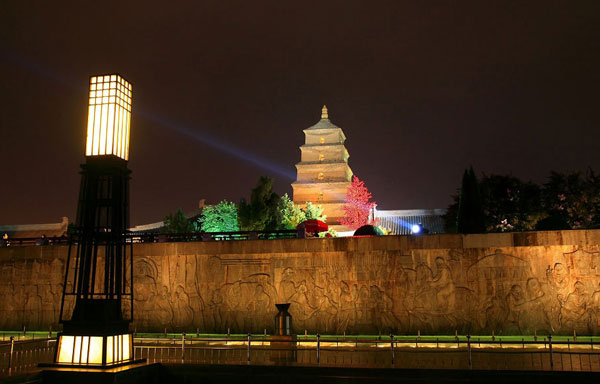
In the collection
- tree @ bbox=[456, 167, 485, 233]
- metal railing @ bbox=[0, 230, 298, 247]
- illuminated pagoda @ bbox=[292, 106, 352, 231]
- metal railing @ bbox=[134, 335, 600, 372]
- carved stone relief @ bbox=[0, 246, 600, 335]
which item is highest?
illuminated pagoda @ bbox=[292, 106, 352, 231]

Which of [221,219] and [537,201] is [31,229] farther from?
[537,201]

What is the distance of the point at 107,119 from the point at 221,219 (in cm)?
2705

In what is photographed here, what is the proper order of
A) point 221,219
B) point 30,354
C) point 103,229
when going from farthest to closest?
point 221,219, point 30,354, point 103,229

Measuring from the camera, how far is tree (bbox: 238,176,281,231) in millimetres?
29328

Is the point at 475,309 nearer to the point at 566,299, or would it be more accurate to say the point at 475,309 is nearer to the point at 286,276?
the point at 566,299

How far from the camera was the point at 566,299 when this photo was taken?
1551 cm

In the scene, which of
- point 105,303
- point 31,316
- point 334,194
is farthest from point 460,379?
point 334,194

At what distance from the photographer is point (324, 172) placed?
42406 mm

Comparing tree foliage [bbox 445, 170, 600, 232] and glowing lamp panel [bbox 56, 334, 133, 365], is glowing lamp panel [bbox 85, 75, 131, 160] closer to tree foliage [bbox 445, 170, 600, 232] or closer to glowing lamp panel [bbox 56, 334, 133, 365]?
glowing lamp panel [bbox 56, 334, 133, 365]

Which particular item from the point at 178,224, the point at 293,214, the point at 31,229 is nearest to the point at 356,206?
the point at 293,214

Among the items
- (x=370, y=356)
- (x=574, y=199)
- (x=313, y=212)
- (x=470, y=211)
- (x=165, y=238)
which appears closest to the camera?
(x=370, y=356)

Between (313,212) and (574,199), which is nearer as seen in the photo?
(574,199)

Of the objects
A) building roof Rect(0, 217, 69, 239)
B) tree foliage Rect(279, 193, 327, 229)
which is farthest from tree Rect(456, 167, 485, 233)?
building roof Rect(0, 217, 69, 239)

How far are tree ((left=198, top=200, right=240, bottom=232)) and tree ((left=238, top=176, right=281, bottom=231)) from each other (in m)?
4.86
